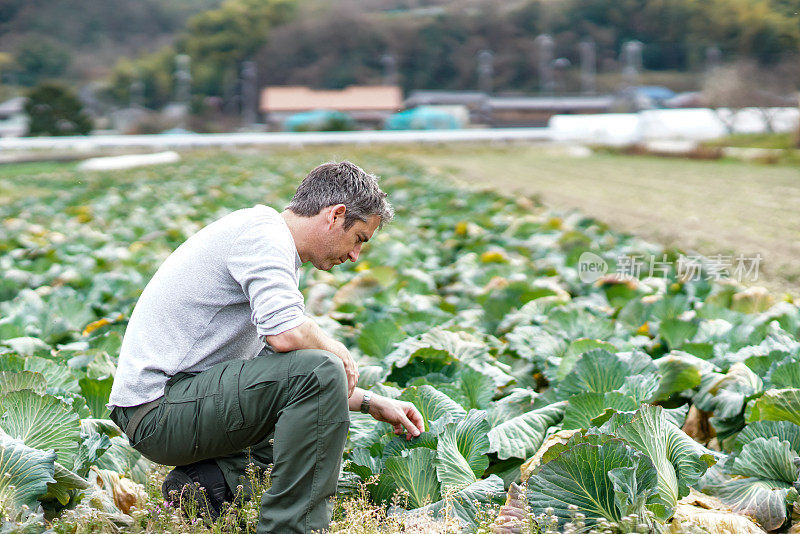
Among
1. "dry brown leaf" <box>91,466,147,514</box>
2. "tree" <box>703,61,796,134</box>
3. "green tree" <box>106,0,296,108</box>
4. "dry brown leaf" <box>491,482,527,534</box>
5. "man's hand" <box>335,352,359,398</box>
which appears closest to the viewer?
"dry brown leaf" <box>491,482,527,534</box>

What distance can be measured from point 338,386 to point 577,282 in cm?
373

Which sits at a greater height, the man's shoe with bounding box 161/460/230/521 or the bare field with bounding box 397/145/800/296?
the man's shoe with bounding box 161/460/230/521

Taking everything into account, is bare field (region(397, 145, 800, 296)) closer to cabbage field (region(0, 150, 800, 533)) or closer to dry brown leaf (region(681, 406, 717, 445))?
cabbage field (region(0, 150, 800, 533))

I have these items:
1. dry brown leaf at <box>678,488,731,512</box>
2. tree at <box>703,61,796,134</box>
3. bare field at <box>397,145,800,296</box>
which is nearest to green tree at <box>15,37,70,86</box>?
tree at <box>703,61,796,134</box>

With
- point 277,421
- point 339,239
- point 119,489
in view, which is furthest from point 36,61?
point 277,421

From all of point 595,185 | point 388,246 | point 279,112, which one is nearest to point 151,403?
point 388,246

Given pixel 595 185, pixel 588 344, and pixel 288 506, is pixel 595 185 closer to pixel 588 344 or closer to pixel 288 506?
pixel 588 344

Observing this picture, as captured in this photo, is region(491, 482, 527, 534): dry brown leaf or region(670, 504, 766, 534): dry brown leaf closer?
region(491, 482, 527, 534): dry brown leaf

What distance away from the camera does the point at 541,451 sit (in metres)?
2.62

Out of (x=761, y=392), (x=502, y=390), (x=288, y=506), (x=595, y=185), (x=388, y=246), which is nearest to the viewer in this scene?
(x=288, y=506)

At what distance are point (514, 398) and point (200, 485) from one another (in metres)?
1.19

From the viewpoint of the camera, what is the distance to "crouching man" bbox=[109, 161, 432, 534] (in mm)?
→ 2287

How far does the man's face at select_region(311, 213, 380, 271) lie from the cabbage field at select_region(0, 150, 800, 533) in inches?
25.5

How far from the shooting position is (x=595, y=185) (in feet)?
57.9
